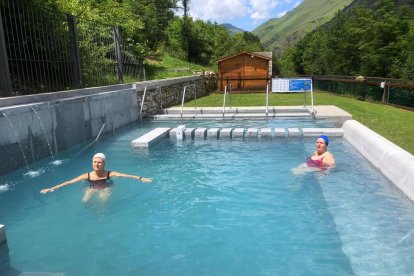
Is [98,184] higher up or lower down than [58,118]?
lower down

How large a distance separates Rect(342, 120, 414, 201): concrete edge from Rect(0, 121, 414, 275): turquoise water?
20 cm

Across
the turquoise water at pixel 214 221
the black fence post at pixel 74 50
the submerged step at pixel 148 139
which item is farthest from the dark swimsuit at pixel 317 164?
the black fence post at pixel 74 50

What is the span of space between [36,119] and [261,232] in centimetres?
585

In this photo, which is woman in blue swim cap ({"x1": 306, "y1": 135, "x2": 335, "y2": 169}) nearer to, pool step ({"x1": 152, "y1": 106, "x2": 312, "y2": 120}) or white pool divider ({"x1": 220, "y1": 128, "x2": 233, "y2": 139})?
white pool divider ({"x1": 220, "y1": 128, "x2": 233, "y2": 139})

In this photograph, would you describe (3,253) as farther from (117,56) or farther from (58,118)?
(117,56)

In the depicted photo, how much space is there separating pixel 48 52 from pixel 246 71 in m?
18.3

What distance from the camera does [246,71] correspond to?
1101 inches

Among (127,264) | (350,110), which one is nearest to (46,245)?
(127,264)

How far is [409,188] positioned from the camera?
585cm

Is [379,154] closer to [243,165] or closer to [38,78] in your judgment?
[243,165]

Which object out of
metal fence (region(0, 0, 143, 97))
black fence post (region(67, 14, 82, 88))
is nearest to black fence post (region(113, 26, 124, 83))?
metal fence (region(0, 0, 143, 97))

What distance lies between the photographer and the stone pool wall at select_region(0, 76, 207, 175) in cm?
761

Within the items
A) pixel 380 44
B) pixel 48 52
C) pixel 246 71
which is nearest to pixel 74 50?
pixel 48 52

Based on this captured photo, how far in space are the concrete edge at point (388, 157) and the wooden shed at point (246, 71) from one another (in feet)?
59.4
